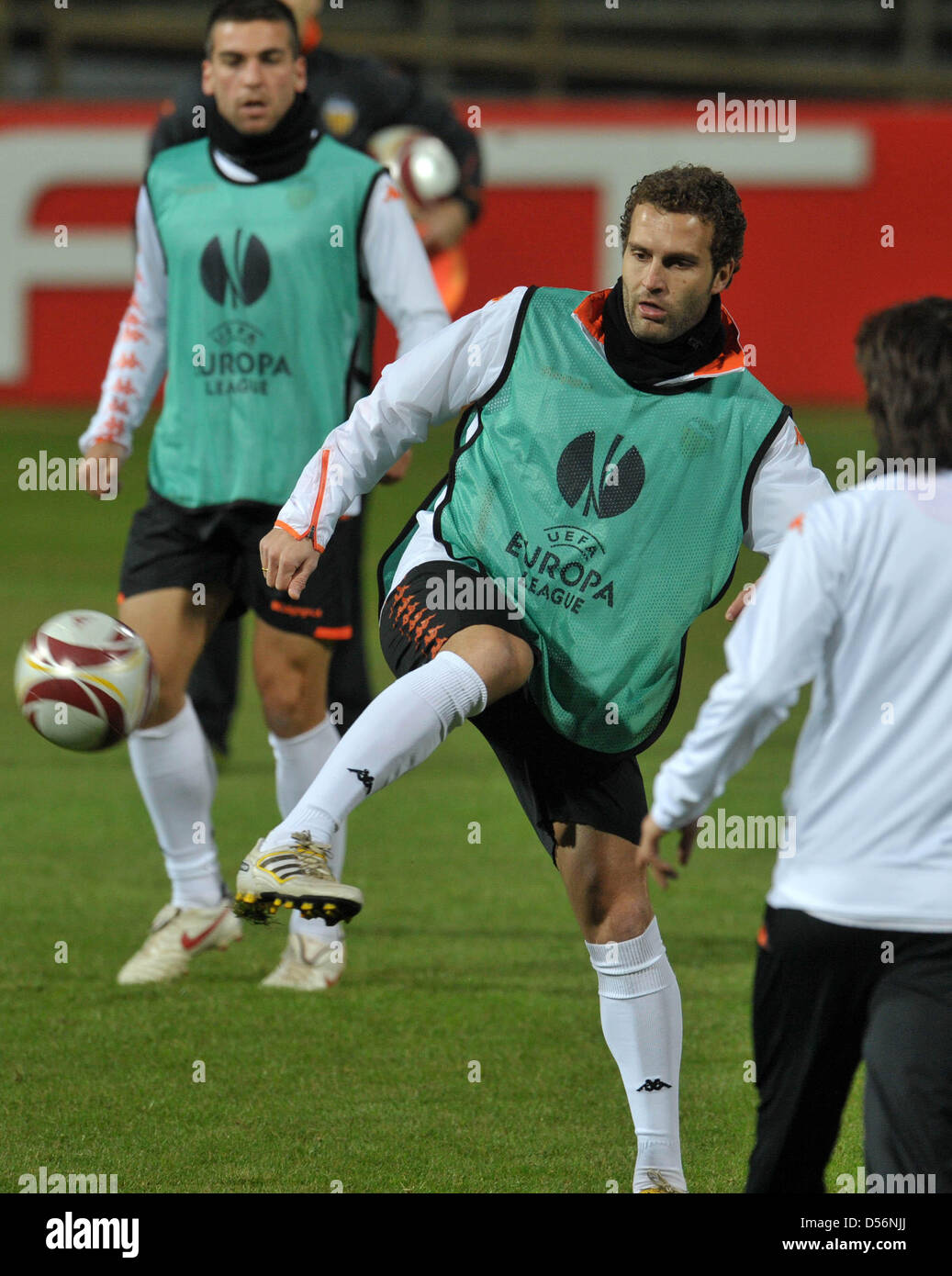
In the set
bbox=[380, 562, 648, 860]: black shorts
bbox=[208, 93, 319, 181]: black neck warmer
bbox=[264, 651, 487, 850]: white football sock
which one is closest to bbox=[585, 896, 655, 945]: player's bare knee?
bbox=[380, 562, 648, 860]: black shorts

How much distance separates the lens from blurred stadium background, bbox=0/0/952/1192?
4.12 m

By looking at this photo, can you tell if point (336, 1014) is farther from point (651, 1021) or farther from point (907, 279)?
point (907, 279)

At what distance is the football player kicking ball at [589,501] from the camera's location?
3.42 m

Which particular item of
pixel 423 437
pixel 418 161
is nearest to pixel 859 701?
pixel 423 437

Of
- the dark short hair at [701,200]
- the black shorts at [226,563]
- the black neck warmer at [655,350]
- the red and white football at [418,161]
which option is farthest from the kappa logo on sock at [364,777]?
the red and white football at [418,161]

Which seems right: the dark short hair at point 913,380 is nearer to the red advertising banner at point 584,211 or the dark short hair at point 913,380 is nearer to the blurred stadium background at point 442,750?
the blurred stadium background at point 442,750

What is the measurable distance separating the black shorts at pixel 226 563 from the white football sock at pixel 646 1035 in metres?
1.66

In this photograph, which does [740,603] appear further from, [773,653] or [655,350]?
[773,653]

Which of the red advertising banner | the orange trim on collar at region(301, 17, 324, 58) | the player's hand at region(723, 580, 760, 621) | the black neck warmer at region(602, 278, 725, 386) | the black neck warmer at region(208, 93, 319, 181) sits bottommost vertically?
the player's hand at region(723, 580, 760, 621)

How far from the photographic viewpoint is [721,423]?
3.48 meters

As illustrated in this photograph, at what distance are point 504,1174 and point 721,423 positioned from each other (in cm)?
160

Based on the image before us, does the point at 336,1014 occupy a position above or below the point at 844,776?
below

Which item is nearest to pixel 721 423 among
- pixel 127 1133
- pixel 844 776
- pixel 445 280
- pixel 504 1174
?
pixel 844 776

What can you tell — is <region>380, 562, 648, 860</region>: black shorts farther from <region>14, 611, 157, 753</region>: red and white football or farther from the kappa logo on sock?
<region>14, 611, 157, 753</region>: red and white football
